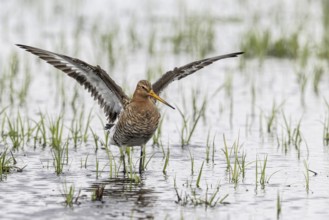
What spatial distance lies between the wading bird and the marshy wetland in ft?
0.91

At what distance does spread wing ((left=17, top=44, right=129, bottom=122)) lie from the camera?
27.1ft

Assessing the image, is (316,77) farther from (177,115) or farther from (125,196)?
(125,196)

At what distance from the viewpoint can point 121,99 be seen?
28.4 ft

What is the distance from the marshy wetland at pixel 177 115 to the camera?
6980 mm

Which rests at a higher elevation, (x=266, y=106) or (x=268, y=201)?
(x=266, y=106)

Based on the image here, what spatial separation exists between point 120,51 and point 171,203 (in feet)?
23.6

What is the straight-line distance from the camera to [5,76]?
11461 mm

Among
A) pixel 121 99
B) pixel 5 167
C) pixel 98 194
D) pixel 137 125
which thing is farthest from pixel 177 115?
pixel 98 194

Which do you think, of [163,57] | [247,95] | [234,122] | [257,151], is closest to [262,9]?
[163,57]

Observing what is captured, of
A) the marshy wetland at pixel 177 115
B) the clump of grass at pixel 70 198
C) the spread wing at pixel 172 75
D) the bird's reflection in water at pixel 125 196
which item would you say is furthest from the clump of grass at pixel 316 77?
the clump of grass at pixel 70 198

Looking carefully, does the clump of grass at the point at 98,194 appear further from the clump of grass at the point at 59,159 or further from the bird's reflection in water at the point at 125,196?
the clump of grass at the point at 59,159

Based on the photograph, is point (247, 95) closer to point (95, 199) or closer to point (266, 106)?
point (266, 106)

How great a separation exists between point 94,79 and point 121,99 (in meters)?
0.35

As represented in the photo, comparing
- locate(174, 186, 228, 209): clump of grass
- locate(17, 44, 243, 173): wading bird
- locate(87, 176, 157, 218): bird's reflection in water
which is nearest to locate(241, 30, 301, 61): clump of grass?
locate(17, 44, 243, 173): wading bird
